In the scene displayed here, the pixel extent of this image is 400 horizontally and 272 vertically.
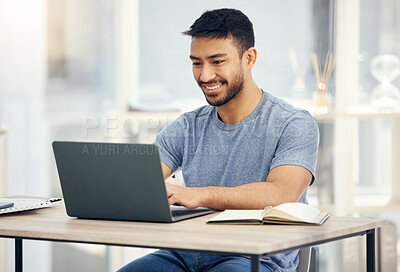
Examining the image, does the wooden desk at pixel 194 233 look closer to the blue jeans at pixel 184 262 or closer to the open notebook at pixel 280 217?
the open notebook at pixel 280 217

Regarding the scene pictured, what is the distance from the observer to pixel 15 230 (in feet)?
4.59

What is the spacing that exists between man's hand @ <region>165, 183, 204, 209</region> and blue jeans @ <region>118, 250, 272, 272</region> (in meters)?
0.17

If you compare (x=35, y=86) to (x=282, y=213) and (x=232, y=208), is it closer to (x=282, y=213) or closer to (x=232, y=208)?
(x=232, y=208)

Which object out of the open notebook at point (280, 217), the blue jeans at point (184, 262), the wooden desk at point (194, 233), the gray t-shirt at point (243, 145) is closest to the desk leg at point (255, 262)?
the wooden desk at point (194, 233)

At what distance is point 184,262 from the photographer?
5.70 ft

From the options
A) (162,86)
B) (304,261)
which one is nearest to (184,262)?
(304,261)

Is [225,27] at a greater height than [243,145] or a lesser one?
greater

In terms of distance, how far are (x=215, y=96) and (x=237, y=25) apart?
250mm

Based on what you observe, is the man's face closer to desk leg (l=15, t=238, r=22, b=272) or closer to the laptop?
the laptop

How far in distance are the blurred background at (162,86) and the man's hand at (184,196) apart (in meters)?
1.61

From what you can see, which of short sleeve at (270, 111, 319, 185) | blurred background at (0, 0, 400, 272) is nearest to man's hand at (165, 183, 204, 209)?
short sleeve at (270, 111, 319, 185)

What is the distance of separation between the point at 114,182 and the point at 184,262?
41 centimetres

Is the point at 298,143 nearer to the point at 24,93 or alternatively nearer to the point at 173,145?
the point at 173,145

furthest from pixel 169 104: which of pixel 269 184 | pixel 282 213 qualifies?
pixel 282 213
